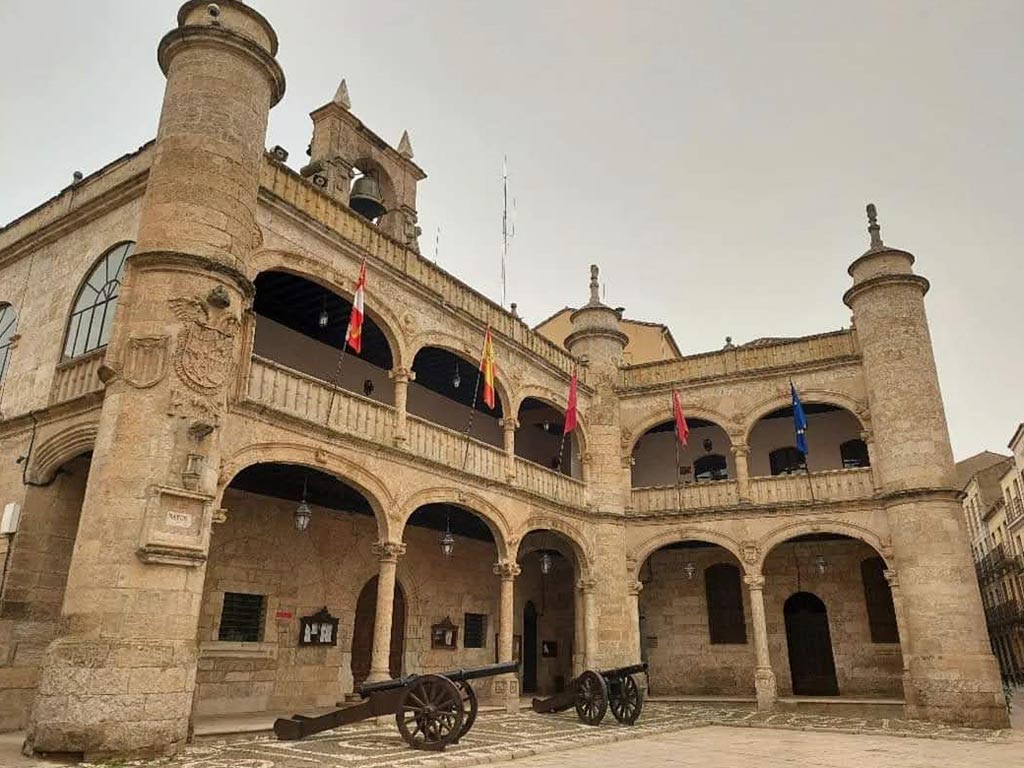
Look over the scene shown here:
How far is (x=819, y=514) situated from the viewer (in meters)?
16.0

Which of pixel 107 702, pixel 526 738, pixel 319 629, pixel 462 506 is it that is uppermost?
pixel 462 506

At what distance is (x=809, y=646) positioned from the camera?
18.0 meters

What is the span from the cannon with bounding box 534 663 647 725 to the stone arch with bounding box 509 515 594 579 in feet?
10.0

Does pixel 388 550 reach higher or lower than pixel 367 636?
higher

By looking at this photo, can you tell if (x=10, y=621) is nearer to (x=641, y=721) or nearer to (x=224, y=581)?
(x=224, y=581)

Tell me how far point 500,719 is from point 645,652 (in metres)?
7.79

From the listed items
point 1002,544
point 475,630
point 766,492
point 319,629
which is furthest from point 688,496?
point 1002,544

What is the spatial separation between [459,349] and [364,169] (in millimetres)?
4588

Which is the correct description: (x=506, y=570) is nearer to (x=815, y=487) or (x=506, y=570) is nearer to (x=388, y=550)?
(x=388, y=550)

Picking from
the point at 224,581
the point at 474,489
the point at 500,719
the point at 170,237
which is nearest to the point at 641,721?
the point at 500,719

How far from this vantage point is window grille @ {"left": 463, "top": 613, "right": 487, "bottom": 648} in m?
16.8

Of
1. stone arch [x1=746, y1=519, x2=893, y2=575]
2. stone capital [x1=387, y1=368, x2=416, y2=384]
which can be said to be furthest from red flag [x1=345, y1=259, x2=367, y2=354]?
stone arch [x1=746, y1=519, x2=893, y2=575]

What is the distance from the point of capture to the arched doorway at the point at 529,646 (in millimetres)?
18953

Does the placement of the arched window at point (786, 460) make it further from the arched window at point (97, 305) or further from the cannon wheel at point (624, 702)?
the arched window at point (97, 305)
